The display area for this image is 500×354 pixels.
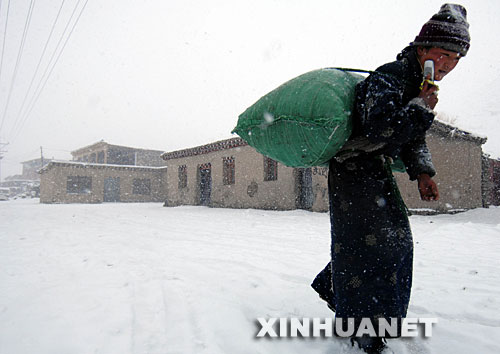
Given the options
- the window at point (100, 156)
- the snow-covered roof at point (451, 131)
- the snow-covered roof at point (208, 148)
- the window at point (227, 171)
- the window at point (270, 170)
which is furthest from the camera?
the window at point (100, 156)

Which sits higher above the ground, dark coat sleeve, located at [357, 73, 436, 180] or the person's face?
the person's face

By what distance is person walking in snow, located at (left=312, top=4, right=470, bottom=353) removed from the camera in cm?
128

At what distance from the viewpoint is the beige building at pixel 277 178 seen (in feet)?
28.5

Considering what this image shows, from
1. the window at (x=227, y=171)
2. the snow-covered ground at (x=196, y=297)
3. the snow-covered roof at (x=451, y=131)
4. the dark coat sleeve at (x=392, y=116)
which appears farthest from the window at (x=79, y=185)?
the dark coat sleeve at (x=392, y=116)

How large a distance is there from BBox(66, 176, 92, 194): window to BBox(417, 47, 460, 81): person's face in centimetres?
2588

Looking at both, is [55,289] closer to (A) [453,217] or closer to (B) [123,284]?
(B) [123,284]

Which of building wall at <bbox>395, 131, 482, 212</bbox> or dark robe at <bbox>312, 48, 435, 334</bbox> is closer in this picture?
dark robe at <bbox>312, 48, 435, 334</bbox>

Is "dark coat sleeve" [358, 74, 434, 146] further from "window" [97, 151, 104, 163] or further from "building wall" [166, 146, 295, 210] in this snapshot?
"window" [97, 151, 104, 163]

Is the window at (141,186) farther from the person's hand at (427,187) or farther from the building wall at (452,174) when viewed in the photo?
the person's hand at (427,187)

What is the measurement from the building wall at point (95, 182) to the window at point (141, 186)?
194 millimetres

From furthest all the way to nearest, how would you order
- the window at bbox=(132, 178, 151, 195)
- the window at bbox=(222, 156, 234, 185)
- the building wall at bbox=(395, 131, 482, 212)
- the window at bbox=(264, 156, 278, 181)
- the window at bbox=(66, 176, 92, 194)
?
1. the window at bbox=(132, 178, 151, 195)
2. the window at bbox=(66, 176, 92, 194)
3. the window at bbox=(222, 156, 234, 185)
4. the window at bbox=(264, 156, 278, 181)
5. the building wall at bbox=(395, 131, 482, 212)

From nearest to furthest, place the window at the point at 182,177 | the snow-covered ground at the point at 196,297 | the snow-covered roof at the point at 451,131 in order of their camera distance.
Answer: the snow-covered ground at the point at 196,297
the snow-covered roof at the point at 451,131
the window at the point at 182,177

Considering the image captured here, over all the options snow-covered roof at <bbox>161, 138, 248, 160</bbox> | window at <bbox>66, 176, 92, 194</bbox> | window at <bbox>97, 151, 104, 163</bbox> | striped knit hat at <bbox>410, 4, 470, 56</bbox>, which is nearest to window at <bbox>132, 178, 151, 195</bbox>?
window at <bbox>66, 176, 92, 194</bbox>

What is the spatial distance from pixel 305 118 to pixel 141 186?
1000 inches
